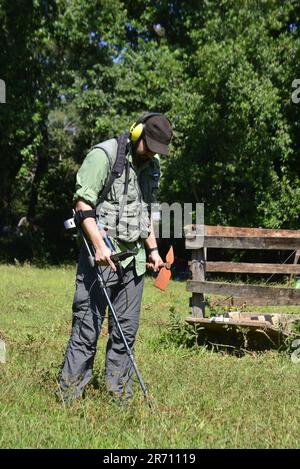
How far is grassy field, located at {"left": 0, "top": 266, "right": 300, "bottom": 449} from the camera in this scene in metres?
3.96

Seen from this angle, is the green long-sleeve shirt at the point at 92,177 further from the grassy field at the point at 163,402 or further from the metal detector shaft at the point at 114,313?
the grassy field at the point at 163,402

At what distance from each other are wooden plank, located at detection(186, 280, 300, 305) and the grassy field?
572 millimetres

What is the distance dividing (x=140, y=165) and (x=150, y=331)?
150 inches

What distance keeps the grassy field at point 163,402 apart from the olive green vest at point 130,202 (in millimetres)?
1161

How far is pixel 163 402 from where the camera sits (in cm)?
471

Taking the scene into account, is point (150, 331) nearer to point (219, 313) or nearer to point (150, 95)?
point (219, 313)

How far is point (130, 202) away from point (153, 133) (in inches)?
20.5

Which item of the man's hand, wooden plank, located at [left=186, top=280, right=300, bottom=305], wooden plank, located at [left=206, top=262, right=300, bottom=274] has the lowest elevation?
wooden plank, located at [left=186, top=280, right=300, bottom=305]

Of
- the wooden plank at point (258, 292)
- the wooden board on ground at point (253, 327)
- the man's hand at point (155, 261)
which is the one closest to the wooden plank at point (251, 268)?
the wooden plank at point (258, 292)

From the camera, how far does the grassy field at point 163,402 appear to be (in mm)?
3959

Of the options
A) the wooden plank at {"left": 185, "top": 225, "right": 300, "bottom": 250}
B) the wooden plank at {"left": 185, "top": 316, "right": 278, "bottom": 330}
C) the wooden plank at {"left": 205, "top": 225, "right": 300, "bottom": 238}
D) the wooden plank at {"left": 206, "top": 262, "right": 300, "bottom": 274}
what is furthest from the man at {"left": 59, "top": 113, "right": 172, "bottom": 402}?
the wooden plank at {"left": 206, "top": 262, "right": 300, "bottom": 274}

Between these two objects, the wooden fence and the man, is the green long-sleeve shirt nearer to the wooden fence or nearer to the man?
the man

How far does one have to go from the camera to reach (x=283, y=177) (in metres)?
17.4

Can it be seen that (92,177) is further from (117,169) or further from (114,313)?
(114,313)
